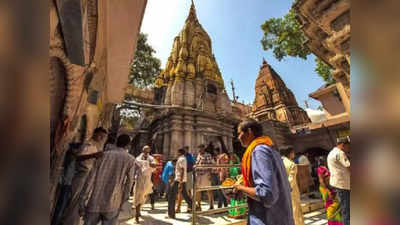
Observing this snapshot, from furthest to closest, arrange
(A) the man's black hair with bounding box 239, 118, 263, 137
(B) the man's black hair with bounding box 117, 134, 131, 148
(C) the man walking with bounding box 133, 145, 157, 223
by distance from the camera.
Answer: (C) the man walking with bounding box 133, 145, 157, 223 → (B) the man's black hair with bounding box 117, 134, 131, 148 → (A) the man's black hair with bounding box 239, 118, 263, 137

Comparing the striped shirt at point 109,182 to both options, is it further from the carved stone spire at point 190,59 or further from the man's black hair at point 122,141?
the carved stone spire at point 190,59

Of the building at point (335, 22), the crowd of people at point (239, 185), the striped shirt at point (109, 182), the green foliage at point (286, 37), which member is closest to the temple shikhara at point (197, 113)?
the green foliage at point (286, 37)

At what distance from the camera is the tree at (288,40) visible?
11065 millimetres

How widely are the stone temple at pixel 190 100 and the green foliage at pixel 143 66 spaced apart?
724 mm

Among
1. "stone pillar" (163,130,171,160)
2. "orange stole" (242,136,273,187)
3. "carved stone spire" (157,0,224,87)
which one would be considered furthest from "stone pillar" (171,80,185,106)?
"orange stole" (242,136,273,187)

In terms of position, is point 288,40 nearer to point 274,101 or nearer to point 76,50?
point 76,50

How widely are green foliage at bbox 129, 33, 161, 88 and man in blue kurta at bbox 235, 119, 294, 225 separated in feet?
47.2

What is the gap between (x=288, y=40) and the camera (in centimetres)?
1160

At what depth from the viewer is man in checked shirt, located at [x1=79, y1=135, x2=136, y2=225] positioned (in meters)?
2.47

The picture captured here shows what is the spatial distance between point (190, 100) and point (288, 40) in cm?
719

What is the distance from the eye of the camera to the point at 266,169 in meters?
1.60

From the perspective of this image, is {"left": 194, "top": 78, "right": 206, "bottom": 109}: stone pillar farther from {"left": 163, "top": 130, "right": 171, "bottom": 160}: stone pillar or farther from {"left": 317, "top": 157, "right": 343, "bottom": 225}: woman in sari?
{"left": 317, "top": 157, "right": 343, "bottom": 225}: woman in sari
